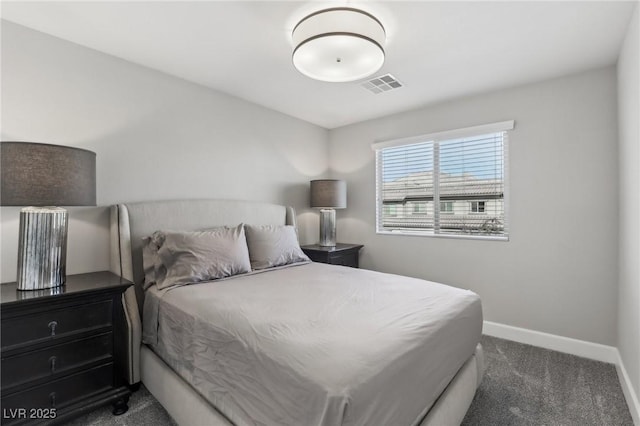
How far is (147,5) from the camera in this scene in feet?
6.00

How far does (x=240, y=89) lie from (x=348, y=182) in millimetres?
1918

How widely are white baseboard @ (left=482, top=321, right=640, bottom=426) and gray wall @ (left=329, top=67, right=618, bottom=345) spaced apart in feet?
0.19

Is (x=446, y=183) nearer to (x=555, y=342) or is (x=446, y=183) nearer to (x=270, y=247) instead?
(x=555, y=342)

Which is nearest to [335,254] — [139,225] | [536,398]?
[139,225]

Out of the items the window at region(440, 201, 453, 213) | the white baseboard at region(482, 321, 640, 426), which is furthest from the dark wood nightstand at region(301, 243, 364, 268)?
the white baseboard at region(482, 321, 640, 426)

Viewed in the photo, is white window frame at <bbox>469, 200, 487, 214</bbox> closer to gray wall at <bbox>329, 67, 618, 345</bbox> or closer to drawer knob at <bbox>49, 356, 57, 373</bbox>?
gray wall at <bbox>329, 67, 618, 345</bbox>

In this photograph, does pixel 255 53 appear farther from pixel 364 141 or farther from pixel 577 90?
pixel 577 90

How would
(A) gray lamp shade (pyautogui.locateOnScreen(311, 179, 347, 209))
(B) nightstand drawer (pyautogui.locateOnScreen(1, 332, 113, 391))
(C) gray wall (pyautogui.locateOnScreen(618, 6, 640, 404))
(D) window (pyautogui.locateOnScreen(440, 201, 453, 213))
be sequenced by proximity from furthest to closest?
(A) gray lamp shade (pyautogui.locateOnScreen(311, 179, 347, 209)) < (D) window (pyautogui.locateOnScreen(440, 201, 453, 213)) < (C) gray wall (pyautogui.locateOnScreen(618, 6, 640, 404)) < (B) nightstand drawer (pyautogui.locateOnScreen(1, 332, 113, 391))

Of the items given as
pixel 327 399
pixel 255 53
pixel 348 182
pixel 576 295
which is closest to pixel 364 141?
pixel 348 182

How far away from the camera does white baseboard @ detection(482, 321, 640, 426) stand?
225 cm

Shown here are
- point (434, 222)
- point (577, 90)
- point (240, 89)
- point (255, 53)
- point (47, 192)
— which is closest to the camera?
point (47, 192)

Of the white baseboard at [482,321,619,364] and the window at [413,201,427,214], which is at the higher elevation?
the window at [413,201,427,214]

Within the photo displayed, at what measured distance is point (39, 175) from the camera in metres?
1.63

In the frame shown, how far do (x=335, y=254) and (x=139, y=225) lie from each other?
6.65ft
